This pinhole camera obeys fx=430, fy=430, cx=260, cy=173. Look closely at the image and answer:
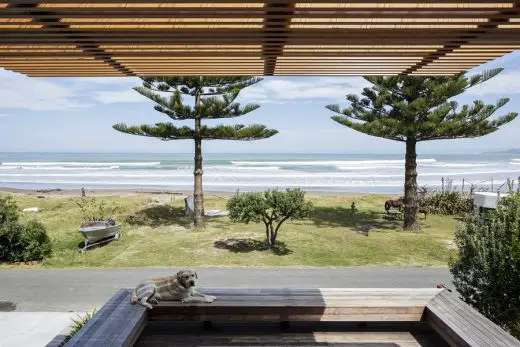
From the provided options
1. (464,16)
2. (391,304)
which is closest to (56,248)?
(391,304)

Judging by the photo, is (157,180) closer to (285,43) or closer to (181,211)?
(181,211)

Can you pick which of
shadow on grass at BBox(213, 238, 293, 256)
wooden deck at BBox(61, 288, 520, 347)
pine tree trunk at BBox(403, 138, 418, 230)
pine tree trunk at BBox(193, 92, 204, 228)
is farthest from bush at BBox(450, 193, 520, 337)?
pine tree trunk at BBox(193, 92, 204, 228)

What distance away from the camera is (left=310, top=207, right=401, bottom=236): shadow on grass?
16.4 meters

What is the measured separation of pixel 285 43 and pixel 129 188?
34.0 meters

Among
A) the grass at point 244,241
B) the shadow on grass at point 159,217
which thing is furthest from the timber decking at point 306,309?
the shadow on grass at point 159,217

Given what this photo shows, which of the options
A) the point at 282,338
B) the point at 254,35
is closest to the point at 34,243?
the point at 282,338

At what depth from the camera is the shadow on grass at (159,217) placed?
1712 centimetres

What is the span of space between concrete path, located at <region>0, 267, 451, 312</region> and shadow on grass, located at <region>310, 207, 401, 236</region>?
504cm

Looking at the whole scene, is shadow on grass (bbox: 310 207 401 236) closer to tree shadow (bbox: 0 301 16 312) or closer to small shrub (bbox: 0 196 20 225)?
small shrub (bbox: 0 196 20 225)

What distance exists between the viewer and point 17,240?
11.7 m

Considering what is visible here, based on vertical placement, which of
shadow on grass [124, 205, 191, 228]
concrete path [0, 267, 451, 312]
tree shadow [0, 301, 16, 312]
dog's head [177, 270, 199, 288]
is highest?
dog's head [177, 270, 199, 288]

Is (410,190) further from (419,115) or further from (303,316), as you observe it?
(303,316)

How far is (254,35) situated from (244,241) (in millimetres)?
11490

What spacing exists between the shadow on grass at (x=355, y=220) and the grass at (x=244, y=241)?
0.04 meters
